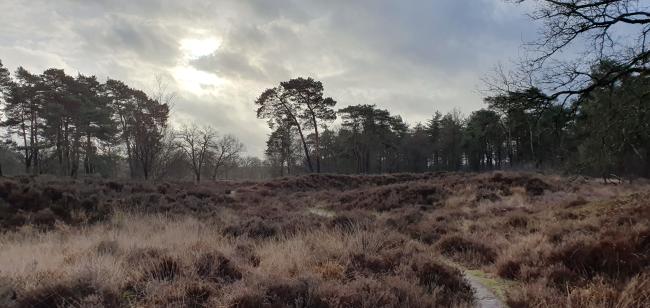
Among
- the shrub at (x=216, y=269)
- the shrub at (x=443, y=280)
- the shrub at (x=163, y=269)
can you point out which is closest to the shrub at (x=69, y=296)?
the shrub at (x=163, y=269)

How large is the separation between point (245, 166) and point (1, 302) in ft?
314

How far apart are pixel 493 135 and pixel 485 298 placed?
169 ft

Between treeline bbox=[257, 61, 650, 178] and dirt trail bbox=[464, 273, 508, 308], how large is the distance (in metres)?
5.84


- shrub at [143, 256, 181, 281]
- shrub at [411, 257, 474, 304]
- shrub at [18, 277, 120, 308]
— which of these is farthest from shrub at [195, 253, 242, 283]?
shrub at [411, 257, 474, 304]

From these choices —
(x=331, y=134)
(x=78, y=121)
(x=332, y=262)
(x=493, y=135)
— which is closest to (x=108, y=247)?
(x=332, y=262)

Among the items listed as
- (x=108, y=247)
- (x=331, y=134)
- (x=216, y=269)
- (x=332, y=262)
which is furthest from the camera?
(x=331, y=134)

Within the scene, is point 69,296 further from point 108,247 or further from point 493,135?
point 493,135

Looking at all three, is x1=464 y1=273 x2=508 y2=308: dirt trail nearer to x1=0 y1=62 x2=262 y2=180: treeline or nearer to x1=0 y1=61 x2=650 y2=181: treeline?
x1=0 y1=61 x2=650 y2=181: treeline

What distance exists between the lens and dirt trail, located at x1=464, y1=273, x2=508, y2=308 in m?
4.96

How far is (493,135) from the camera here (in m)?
52.4

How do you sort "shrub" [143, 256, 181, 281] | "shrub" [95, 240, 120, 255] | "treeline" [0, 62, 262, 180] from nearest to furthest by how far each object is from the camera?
"shrub" [143, 256, 181, 281]
"shrub" [95, 240, 120, 255]
"treeline" [0, 62, 262, 180]

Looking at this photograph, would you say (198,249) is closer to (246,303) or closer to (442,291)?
(246,303)

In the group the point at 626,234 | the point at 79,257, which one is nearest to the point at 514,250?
the point at 626,234

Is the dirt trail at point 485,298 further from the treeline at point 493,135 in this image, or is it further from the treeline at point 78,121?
the treeline at point 78,121
